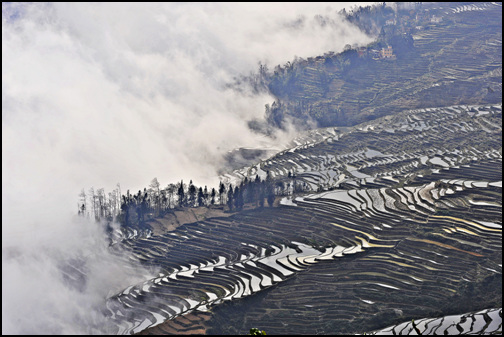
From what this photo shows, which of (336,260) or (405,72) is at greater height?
(405,72)

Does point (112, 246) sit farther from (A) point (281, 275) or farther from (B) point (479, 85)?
(B) point (479, 85)

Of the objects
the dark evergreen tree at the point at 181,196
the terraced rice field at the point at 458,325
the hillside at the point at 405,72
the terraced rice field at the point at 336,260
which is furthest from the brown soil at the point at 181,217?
the hillside at the point at 405,72

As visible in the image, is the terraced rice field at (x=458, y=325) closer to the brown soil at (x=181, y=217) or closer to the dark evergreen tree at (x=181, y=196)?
the brown soil at (x=181, y=217)

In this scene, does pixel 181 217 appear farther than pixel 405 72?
No

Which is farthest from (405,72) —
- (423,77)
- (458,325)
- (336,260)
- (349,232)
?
(458,325)

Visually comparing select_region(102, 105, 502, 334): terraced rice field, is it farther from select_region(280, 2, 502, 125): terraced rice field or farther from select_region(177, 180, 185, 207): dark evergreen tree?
select_region(280, 2, 502, 125): terraced rice field

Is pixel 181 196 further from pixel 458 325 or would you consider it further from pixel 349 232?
pixel 458 325

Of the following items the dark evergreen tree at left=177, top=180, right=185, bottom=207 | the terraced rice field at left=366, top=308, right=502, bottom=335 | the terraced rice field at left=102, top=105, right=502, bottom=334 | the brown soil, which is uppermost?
the dark evergreen tree at left=177, top=180, right=185, bottom=207

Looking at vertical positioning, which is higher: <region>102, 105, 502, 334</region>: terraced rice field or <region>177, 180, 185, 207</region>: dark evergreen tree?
<region>177, 180, 185, 207</region>: dark evergreen tree

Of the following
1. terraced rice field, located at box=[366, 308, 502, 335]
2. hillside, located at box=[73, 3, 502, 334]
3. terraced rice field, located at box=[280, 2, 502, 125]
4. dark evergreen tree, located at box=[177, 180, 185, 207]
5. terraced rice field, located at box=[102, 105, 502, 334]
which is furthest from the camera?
terraced rice field, located at box=[280, 2, 502, 125]

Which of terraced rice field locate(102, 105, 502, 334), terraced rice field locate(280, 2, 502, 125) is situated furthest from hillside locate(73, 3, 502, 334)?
terraced rice field locate(280, 2, 502, 125)
